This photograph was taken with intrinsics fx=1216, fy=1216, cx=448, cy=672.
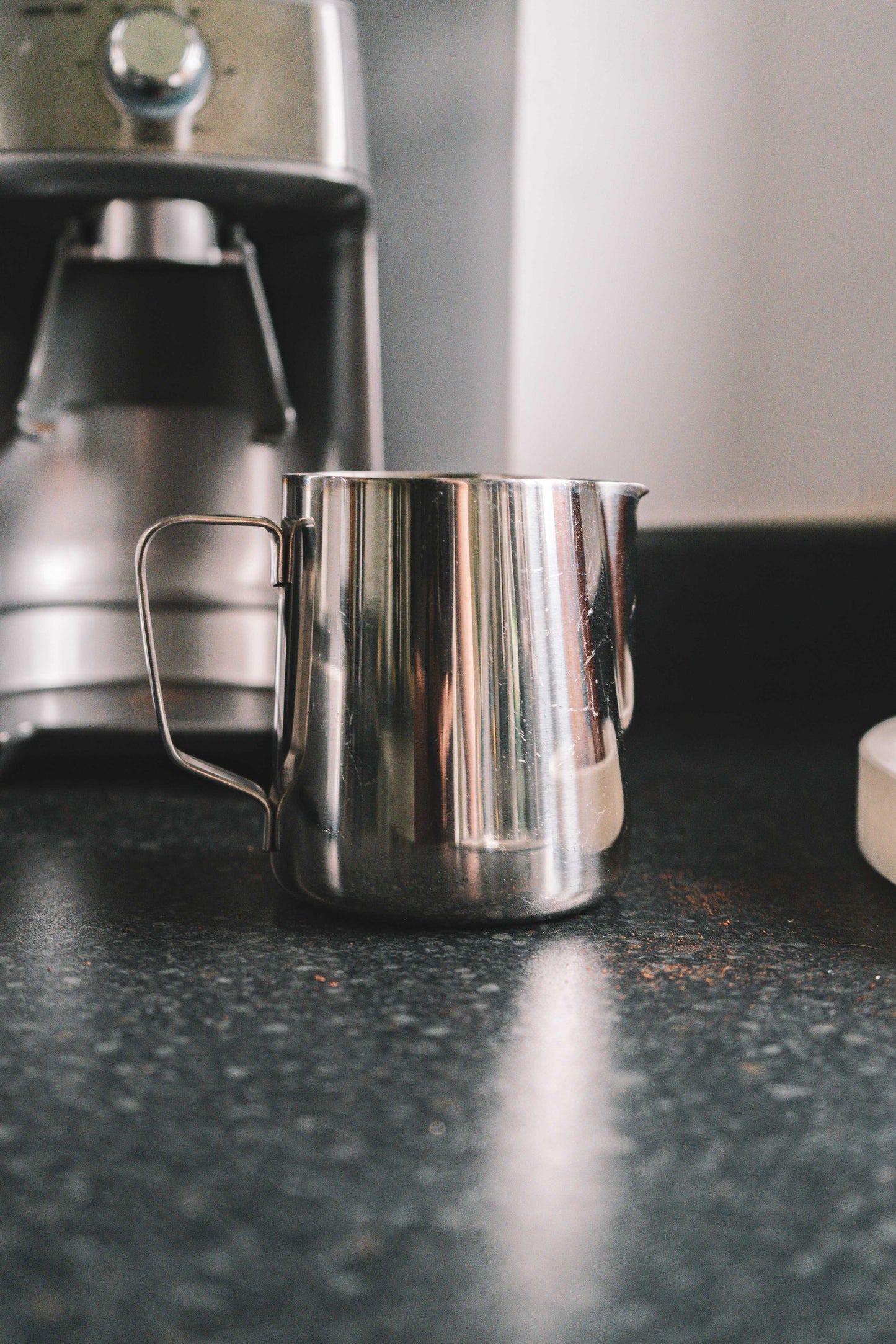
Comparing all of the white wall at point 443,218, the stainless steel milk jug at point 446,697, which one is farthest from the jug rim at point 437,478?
the white wall at point 443,218

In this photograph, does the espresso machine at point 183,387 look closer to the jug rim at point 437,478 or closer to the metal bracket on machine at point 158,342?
the metal bracket on machine at point 158,342

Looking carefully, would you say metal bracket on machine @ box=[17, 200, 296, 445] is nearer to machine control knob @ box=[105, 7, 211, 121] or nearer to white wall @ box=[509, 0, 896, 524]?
machine control knob @ box=[105, 7, 211, 121]

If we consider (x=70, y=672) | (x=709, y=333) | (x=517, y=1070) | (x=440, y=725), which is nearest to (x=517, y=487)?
(x=440, y=725)

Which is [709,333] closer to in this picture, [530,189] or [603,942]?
[530,189]

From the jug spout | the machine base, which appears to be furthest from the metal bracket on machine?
the jug spout

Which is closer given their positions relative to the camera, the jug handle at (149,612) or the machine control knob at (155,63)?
the jug handle at (149,612)

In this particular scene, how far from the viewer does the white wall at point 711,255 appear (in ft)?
2.95

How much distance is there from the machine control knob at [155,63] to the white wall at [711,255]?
348 mm

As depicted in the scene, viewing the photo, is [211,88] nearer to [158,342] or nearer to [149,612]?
[158,342]

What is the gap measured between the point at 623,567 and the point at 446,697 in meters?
0.10

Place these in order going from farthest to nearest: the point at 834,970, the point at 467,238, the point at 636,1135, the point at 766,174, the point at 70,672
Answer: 1. the point at 766,174
2. the point at 467,238
3. the point at 70,672
4. the point at 834,970
5. the point at 636,1135

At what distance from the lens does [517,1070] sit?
343 millimetres

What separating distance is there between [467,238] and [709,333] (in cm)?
22

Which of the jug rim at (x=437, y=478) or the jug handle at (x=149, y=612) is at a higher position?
the jug rim at (x=437, y=478)
